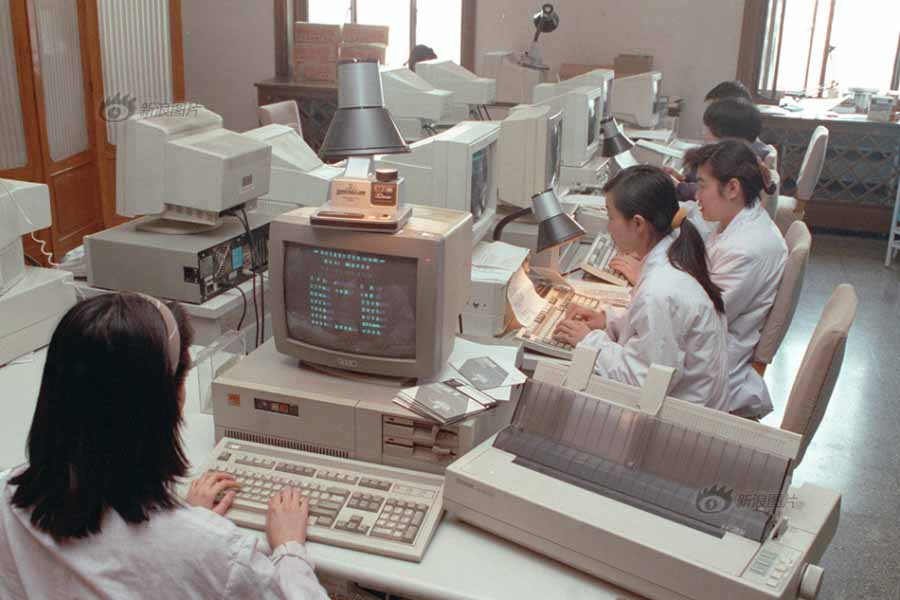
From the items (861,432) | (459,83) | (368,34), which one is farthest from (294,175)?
(368,34)

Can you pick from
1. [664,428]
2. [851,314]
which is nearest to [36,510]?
[664,428]

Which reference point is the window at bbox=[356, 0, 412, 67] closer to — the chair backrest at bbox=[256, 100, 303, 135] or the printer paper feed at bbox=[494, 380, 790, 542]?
the chair backrest at bbox=[256, 100, 303, 135]

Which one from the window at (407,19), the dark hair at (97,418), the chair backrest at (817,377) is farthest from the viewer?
the window at (407,19)

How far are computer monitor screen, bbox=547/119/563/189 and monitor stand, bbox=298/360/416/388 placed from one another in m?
1.46

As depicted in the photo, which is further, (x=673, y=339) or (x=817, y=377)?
(x=673, y=339)

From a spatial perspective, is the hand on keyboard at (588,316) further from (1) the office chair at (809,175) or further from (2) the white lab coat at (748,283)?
(1) the office chair at (809,175)

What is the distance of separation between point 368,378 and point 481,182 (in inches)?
39.5

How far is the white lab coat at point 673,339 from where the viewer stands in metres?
2.07

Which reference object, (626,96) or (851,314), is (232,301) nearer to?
(851,314)

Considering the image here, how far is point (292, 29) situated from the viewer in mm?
6719

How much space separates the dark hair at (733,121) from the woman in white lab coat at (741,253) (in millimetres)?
1180

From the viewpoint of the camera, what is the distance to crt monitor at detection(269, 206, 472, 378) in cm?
166

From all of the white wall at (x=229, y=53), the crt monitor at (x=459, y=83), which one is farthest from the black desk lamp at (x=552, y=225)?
the white wall at (x=229, y=53)

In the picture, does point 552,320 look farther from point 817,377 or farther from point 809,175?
point 809,175
